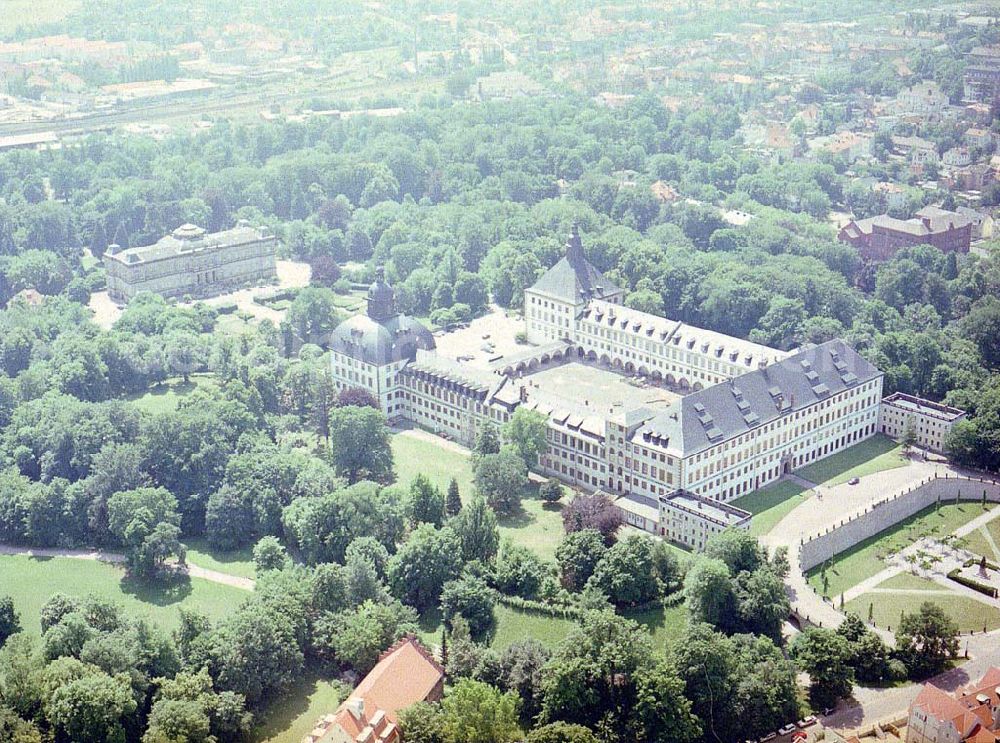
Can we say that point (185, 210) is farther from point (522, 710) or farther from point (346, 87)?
point (522, 710)

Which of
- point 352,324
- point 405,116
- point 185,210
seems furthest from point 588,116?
point 352,324

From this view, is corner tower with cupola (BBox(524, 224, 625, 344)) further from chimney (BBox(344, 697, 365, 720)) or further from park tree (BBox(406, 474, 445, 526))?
chimney (BBox(344, 697, 365, 720))

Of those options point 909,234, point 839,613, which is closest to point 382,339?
point 839,613

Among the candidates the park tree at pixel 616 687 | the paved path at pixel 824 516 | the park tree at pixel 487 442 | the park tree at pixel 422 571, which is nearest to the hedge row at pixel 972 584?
the paved path at pixel 824 516

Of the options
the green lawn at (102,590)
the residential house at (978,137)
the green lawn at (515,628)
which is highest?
the residential house at (978,137)

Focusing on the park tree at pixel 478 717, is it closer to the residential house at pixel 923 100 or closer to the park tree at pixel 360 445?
the park tree at pixel 360 445
